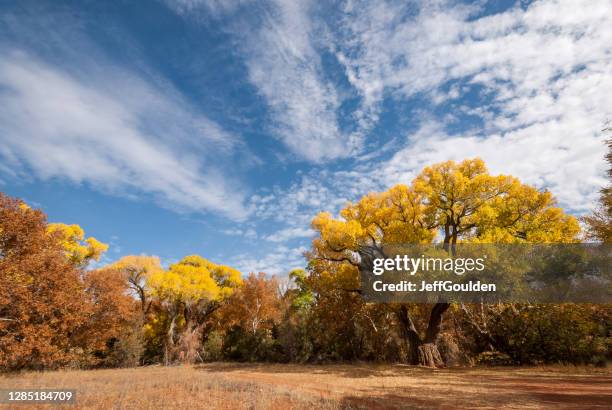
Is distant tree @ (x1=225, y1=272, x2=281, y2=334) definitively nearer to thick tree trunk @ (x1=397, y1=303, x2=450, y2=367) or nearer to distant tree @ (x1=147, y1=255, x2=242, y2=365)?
distant tree @ (x1=147, y1=255, x2=242, y2=365)

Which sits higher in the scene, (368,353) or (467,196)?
(467,196)

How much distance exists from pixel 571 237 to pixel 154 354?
31681 millimetres

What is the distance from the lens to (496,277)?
1641 cm

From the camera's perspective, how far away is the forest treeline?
14.7 m

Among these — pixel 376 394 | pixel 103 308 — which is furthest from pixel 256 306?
pixel 376 394

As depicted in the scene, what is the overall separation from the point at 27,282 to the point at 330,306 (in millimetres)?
17563

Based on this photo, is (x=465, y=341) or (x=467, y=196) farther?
(x=465, y=341)

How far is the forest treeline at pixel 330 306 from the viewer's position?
579 inches

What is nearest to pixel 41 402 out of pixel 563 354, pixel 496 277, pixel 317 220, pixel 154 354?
pixel 317 220

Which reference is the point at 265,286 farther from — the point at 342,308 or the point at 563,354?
the point at 563,354

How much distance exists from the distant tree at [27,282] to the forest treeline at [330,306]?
0.16 feet

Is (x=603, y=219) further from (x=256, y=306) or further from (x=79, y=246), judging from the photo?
(x=79, y=246)

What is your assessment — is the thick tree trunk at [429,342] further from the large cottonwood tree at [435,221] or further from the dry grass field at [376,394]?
the dry grass field at [376,394]

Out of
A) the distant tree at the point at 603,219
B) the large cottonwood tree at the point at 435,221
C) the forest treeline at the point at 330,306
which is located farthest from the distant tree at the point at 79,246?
the distant tree at the point at 603,219
